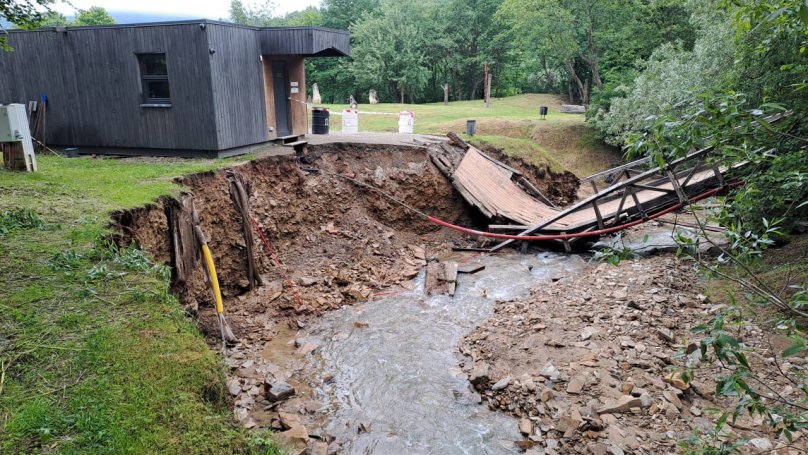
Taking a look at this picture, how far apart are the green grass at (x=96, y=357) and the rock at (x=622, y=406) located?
4041 mm

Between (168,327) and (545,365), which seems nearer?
(168,327)

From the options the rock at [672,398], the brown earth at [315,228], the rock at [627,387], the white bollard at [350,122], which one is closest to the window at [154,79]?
the brown earth at [315,228]

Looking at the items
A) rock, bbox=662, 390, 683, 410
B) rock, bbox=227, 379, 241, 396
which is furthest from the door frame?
rock, bbox=662, 390, 683, 410

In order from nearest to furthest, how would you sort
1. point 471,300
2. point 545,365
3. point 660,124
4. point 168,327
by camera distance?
point 660,124, point 168,327, point 545,365, point 471,300

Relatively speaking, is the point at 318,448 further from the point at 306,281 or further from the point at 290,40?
the point at 290,40

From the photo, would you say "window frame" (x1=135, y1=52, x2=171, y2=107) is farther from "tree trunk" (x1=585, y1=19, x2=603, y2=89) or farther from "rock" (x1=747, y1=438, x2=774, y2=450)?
"tree trunk" (x1=585, y1=19, x2=603, y2=89)

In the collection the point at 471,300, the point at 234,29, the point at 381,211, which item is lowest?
the point at 471,300

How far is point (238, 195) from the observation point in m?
10.9

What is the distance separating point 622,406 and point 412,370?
10.2 ft

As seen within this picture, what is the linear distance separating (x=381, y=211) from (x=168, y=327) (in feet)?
31.7

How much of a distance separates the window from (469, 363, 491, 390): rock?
34.4 feet

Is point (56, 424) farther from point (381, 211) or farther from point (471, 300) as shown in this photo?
point (381, 211)

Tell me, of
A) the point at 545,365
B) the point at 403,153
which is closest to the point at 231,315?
the point at 545,365

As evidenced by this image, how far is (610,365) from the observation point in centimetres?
704
